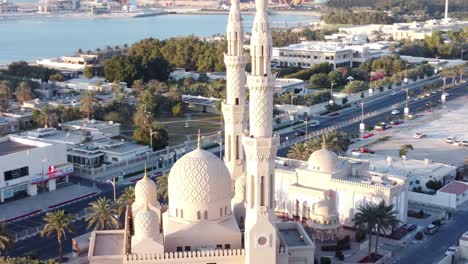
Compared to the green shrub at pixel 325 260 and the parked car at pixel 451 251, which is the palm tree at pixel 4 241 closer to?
the green shrub at pixel 325 260

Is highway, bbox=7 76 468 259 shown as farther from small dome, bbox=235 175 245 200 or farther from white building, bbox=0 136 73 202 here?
small dome, bbox=235 175 245 200

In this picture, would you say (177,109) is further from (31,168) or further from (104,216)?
(104,216)

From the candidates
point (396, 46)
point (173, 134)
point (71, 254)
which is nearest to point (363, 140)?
point (173, 134)

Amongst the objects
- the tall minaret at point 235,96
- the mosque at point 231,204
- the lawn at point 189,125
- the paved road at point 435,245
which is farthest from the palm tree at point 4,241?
the lawn at point 189,125

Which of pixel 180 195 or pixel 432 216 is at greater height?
pixel 180 195

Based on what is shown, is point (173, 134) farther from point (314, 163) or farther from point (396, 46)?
point (396, 46)

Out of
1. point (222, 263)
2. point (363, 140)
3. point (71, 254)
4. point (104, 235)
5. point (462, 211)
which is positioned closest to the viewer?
point (222, 263)
